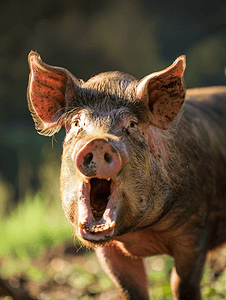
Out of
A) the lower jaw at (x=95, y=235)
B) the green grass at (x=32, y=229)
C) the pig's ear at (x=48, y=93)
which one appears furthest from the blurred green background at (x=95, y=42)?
the lower jaw at (x=95, y=235)

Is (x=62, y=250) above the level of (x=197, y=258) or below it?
below

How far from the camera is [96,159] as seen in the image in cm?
212

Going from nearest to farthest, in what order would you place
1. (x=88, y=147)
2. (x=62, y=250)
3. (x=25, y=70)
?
(x=88, y=147)
(x=62, y=250)
(x=25, y=70)

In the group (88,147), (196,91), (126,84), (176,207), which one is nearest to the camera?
(88,147)

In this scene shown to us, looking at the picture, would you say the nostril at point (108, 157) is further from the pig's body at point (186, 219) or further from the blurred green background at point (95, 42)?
the blurred green background at point (95, 42)

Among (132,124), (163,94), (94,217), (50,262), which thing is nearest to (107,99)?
(132,124)

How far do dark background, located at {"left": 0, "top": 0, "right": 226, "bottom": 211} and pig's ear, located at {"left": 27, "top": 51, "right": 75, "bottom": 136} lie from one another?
21.0 ft

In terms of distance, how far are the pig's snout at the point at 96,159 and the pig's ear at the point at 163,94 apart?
1.80ft

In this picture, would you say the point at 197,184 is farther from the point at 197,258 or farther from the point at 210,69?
the point at 210,69

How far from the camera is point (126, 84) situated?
2.70 metres

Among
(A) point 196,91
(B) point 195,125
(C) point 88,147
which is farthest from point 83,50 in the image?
(C) point 88,147

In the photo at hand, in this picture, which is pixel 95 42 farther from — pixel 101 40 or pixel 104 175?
pixel 104 175

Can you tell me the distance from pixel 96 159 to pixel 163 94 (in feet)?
2.39

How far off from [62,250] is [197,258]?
8.22 ft
